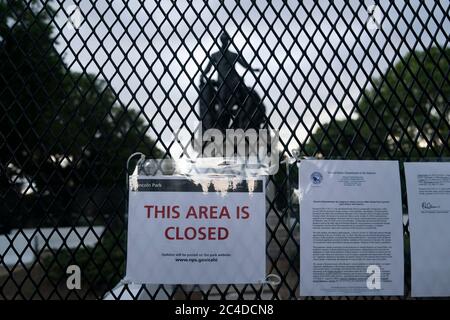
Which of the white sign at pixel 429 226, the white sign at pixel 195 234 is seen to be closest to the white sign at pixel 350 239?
the white sign at pixel 429 226

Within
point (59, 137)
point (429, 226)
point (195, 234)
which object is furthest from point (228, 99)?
point (429, 226)

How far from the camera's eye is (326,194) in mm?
2158

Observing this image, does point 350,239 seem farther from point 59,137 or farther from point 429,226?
point 59,137

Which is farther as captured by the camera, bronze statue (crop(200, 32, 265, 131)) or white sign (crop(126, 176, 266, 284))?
bronze statue (crop(200, 32, 265, 131))

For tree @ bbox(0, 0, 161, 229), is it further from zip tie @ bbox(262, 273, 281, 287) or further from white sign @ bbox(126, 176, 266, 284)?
zip tie @ bbox(262, 273, 281, 287)

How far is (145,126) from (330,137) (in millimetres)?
1204

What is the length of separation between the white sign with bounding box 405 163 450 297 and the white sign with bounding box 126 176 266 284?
955mm

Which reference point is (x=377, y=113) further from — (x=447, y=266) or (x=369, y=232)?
(x=447, y=266)

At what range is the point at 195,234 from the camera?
6.98 ft

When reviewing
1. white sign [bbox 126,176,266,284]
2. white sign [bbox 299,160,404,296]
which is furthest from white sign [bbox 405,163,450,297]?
white sign [bbox 126,176,266,284]

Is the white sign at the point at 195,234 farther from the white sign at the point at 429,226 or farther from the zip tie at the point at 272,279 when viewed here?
the white sign at the point at 429,226

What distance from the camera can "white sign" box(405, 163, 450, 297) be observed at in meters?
2.18

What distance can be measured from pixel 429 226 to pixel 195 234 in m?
1.47
